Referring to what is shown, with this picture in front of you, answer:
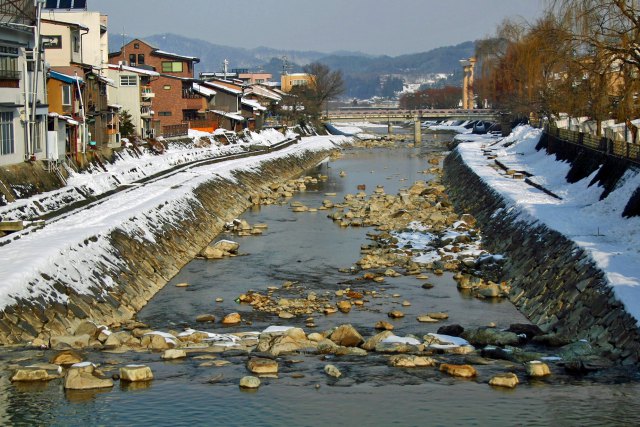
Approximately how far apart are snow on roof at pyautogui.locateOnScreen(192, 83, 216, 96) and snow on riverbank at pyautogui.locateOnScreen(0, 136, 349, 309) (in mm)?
34349

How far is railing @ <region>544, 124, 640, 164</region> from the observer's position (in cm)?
3231

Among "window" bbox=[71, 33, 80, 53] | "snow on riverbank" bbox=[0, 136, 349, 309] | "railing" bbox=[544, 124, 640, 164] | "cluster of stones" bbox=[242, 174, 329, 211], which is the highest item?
"window" bbox=[71, 33, 80, 53]

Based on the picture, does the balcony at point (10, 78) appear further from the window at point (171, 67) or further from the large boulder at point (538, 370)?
the window at point (171, 67)

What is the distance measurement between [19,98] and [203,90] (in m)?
45.8

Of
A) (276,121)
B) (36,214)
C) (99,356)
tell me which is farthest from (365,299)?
(276,121)

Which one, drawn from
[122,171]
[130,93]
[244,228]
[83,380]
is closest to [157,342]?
[83,380]

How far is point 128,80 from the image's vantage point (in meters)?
59.1

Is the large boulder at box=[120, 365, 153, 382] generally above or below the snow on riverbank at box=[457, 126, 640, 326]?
below

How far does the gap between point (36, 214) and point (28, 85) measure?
683 centimetres

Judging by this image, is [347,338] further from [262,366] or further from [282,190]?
[282,190]

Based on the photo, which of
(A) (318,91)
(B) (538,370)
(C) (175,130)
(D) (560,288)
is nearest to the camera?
(B) (538,370)

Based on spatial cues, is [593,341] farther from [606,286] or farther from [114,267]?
[114,267]

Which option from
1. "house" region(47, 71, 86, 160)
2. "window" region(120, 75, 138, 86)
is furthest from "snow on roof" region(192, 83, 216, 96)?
"house" region(47, 71, 86, 160)

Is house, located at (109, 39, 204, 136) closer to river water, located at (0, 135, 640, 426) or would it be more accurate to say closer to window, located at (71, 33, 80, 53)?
window, located at (71, 33, 80, 53)
